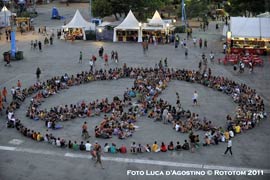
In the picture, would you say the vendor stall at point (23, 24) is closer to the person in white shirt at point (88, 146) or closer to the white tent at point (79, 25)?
→ the white tent at point (79, 25)

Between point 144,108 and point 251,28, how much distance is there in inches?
948

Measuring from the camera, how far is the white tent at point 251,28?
49031 millimetres

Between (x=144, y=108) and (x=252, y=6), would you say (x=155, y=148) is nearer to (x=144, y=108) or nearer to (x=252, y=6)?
(x=144, y=108)

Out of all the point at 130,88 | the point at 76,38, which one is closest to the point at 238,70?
the point at 130,88

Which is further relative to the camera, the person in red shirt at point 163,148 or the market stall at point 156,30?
the market stall at point 156,30

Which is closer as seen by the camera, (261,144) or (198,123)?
(261,144)

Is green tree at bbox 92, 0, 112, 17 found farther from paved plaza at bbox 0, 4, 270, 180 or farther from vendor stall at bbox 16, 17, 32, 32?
paved plaza at bbox 0, 4, 270, 180

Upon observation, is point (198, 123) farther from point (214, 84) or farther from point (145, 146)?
point (214, 84)

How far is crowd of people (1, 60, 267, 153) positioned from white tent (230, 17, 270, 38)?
12.9 meters

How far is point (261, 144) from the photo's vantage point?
83.2 feet

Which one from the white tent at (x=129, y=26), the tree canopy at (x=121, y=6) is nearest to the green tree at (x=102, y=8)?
the tree canopy at (x=121, y=6)

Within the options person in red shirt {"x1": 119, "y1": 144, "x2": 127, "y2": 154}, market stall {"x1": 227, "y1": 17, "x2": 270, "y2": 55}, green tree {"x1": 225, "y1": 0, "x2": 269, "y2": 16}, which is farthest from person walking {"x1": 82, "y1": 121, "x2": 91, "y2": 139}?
green tree {"x1": 225, "y1": 0, "x2": 269, "y2": 16}

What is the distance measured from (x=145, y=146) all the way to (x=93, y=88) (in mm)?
12430

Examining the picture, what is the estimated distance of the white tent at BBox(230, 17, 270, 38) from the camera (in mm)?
49031
